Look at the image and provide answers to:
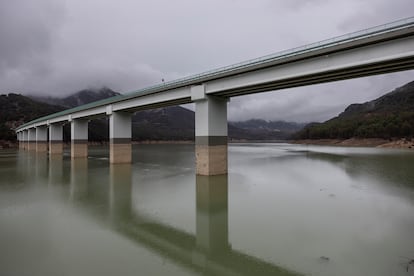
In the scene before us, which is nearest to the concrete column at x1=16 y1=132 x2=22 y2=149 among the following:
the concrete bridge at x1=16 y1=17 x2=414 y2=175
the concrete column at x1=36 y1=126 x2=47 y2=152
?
the concrete column at x1=36 y1=126 x2=47 y2=152

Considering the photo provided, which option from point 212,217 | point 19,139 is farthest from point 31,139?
point 212,217

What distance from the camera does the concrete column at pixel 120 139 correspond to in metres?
31.9

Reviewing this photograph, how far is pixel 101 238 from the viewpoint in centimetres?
779

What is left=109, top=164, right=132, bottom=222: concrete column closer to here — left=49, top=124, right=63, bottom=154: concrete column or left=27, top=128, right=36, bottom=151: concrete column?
left=49, top=124, right=63, bottom=154: concrete column

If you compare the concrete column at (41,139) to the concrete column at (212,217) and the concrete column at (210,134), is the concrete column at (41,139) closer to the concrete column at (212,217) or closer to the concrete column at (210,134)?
the concrete column at (210,134)

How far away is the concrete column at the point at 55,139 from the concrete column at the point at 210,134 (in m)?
42.9

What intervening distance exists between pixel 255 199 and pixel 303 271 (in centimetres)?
740

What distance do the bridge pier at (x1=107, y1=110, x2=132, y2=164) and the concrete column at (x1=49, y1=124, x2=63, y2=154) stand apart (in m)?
26.5

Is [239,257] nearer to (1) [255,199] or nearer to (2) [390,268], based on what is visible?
(2) [390,268]

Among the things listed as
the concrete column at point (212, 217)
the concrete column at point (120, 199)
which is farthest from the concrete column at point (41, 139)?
the concrete column at point (212, 217)

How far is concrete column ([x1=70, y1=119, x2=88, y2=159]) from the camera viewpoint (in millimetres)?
41656

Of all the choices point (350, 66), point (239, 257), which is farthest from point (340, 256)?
point (350, 66)

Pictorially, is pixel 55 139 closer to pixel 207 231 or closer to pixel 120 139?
pixel 120 139

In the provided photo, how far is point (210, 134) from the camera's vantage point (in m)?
21.0
